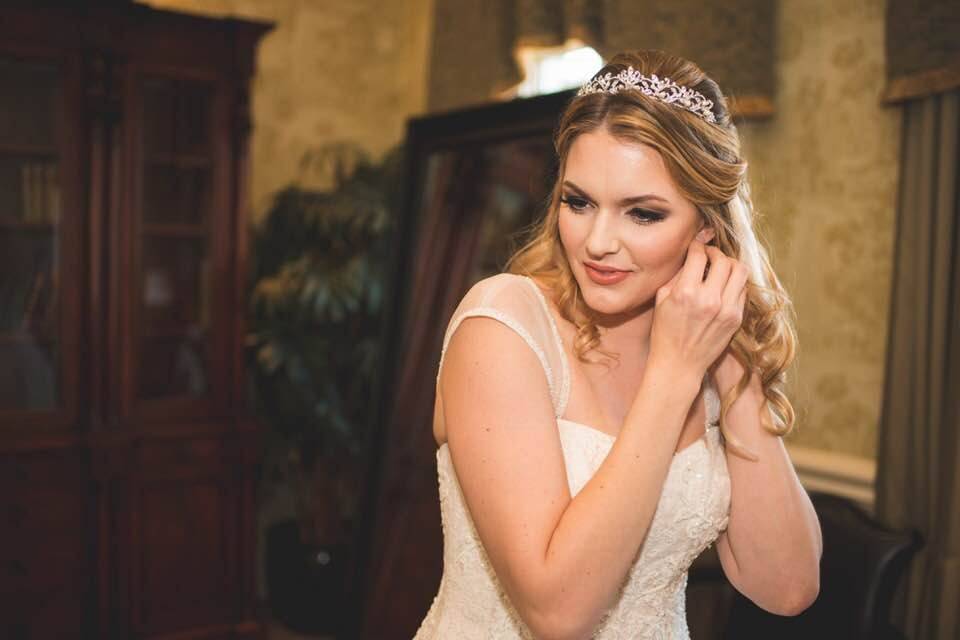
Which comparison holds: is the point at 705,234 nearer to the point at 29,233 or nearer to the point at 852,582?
the point at 852,582

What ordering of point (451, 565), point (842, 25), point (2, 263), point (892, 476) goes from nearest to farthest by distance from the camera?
1. point (451, 565)
2. point (892, 476)
3. point (842, 25)
4. point (2, 263)

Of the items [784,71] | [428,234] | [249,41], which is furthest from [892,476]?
[249,41]

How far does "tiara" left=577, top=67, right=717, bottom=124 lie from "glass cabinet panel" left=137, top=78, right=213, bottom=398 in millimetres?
2461

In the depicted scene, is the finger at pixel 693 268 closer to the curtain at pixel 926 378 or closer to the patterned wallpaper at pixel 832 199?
the curtain at pixel 926 378

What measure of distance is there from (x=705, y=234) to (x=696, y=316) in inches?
8.4

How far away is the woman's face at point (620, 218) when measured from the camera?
4.65 feet

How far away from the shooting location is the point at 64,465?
3359mm

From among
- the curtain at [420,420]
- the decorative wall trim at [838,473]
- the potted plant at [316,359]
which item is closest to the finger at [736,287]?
the decorative wall trim at [838,473]

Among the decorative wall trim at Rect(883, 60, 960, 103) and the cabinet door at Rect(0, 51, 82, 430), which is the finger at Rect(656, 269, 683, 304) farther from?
the cabinet door at Rect(0, 51, 82, 430)

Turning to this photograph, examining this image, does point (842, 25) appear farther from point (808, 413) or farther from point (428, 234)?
point (428, 234)

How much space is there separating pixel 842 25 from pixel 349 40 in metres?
2.68

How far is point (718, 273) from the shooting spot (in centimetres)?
145

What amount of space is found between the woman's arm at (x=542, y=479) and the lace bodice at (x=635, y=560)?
16cm

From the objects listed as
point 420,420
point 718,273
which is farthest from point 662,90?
point 420,420
